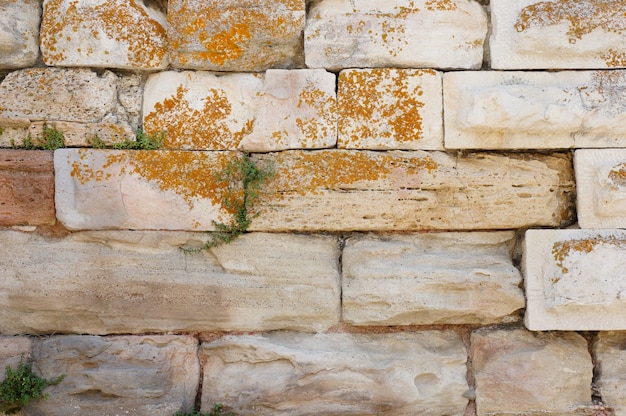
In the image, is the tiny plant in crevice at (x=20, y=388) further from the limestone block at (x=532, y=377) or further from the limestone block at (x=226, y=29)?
the limestone block at (x=532, y=377)

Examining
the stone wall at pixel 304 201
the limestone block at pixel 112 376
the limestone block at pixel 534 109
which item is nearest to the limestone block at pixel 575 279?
the stone wall at pixel 304 201

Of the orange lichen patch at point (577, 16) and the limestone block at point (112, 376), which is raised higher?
the orange lichen patch at point (577, 16)

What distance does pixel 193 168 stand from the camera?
290 cm

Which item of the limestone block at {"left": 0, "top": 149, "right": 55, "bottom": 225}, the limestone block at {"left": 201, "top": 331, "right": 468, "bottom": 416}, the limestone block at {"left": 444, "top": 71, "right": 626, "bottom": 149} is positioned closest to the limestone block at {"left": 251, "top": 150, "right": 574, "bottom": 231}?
the limestone block at {"left": 444, "top": 71, "right": 626, "bottom": 149}

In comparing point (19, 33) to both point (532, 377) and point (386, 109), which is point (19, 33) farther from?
point (532, 377)

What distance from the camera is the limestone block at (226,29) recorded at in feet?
9.57

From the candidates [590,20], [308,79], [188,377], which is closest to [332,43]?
[308,79]

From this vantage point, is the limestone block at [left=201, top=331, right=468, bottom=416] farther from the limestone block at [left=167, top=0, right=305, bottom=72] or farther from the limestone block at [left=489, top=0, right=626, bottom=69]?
the limestone block at [left=489, top=0, right=626, bottom=69]

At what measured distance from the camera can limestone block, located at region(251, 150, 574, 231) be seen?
2910 millimetres

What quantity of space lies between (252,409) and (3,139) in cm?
181

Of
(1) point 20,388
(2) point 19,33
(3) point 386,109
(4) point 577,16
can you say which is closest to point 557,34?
(4) point 577,16

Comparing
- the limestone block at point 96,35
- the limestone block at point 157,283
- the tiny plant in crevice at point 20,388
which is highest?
the limestone block at point 96,35

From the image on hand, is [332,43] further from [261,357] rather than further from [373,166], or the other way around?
[261,357]

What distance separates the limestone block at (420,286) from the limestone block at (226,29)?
3.57 feet
